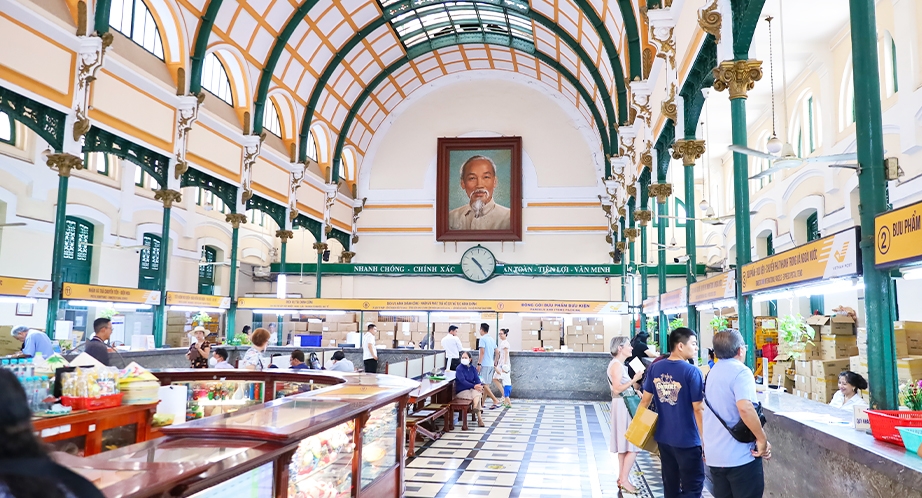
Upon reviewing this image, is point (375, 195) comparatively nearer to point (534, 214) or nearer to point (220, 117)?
point (534, 214)

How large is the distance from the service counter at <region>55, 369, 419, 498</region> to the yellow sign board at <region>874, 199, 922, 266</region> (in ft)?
10.4

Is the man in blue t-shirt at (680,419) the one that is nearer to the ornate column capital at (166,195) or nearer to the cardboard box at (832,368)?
the cardboard box at (832,368)

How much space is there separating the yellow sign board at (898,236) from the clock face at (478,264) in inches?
739

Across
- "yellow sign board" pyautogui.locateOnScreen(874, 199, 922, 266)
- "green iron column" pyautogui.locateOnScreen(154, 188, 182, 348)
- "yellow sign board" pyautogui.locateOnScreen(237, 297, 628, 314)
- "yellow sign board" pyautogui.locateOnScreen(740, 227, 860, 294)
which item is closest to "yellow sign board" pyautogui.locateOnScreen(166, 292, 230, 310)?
"green iron column" pyautogui.locateOnScreen(154, 188, 182, 348)

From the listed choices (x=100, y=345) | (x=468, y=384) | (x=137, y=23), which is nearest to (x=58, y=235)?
(x=137, y=23)

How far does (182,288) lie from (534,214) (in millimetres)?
11991

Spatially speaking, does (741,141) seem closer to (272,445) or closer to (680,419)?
(680,419)

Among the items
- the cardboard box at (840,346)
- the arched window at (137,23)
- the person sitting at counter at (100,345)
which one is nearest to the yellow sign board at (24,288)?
the person sitting at counter at (100,345)

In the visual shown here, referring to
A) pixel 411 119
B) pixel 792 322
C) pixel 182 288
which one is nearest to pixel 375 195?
pixel 411 119

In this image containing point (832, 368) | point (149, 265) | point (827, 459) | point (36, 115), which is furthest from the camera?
point (149, 265)

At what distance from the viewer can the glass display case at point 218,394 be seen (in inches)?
212

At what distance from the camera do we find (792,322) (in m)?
6.50

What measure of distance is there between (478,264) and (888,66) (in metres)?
14.3

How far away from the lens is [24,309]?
1362cm
